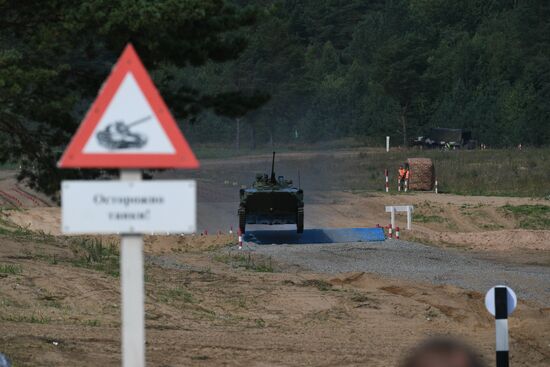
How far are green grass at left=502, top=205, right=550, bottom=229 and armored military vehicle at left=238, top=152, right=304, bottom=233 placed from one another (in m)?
9.77

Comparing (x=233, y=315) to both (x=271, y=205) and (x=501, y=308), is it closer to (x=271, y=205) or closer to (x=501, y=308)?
(x=501, y=308)

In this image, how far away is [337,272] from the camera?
26.8m

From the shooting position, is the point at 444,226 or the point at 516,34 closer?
the point at 444,226

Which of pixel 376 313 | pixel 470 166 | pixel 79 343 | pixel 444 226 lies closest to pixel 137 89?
pixel 79 343

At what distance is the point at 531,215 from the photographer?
137 feet

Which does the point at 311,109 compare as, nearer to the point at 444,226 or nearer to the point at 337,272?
the point at 444,226

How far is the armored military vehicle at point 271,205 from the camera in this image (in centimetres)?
3309

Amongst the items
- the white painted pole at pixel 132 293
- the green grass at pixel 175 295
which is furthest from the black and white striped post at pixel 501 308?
the green grass at pixel 175 295

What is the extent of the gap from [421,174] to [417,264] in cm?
2383

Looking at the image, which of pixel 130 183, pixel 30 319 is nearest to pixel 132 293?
A: pixel 130 183

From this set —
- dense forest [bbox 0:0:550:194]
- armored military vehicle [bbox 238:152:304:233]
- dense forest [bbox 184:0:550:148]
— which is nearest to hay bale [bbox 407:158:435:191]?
dense forest [bbox 0:0:550:194]

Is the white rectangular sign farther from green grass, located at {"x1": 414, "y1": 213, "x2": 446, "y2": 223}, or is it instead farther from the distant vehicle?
the distant vehicle

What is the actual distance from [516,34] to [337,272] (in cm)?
8042

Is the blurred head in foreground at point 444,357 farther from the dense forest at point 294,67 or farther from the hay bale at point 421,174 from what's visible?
the hay bale at point 421,174
